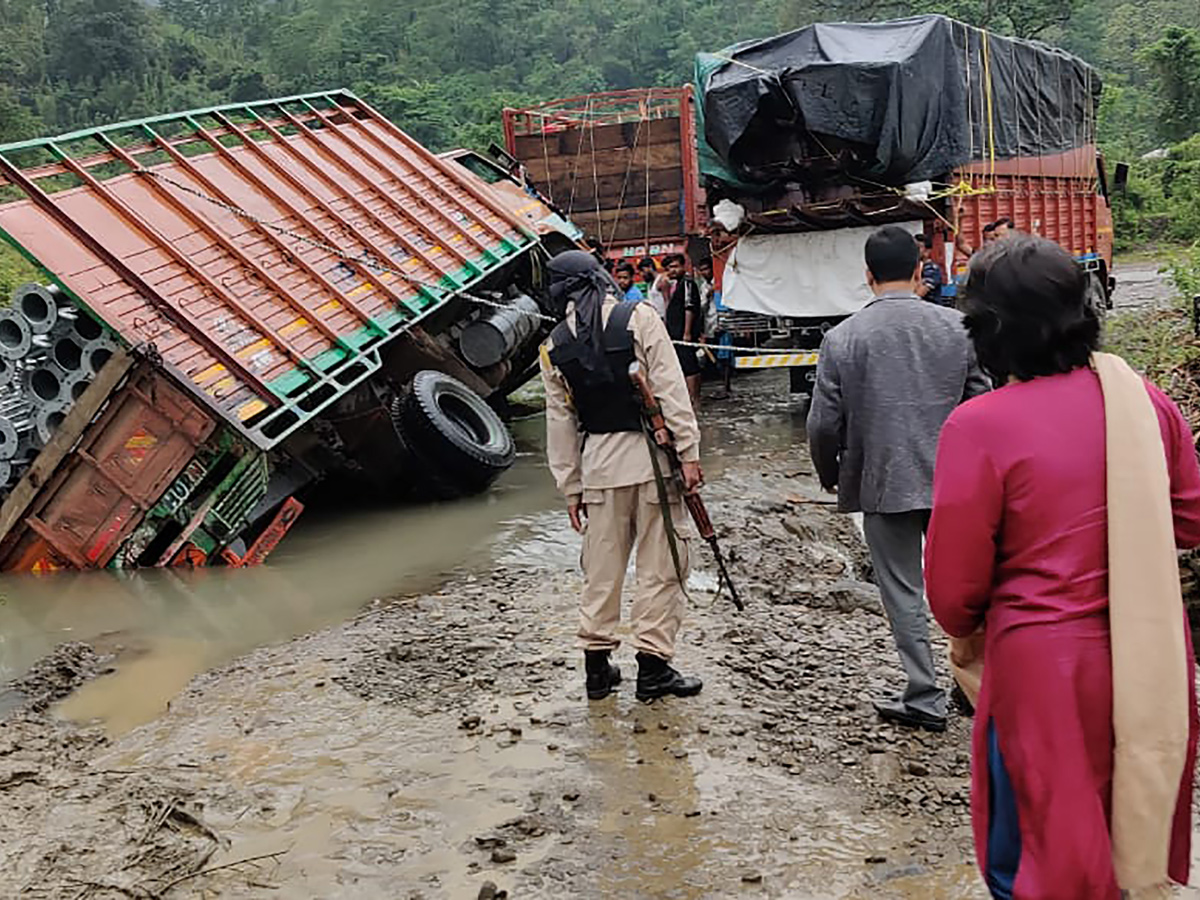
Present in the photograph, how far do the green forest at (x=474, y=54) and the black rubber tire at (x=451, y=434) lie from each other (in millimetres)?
15064

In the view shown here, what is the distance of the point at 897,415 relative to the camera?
3674 millimetres

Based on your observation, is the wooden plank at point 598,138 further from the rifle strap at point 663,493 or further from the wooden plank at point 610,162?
the rifle strap at point 663,493

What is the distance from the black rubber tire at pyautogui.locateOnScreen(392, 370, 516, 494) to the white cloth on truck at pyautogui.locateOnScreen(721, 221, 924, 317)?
2853 millimetres

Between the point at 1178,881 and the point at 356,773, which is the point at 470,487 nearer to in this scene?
the point at 356,773

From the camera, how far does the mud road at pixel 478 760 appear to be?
3.14m

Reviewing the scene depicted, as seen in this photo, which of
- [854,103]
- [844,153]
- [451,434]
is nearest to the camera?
[451,434]

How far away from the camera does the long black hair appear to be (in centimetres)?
196

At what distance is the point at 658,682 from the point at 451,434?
12.6ft

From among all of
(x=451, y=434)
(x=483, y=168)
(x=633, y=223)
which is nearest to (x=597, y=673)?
(x=451, y=434)

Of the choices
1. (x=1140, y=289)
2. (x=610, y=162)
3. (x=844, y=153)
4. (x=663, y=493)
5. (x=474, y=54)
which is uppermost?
(x=474, y=54)

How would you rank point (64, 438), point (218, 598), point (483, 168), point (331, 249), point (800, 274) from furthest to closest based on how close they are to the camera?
point (483, 168)
point (800, 274)
point (331, 249)
point (64, 438)
point (218, 598)

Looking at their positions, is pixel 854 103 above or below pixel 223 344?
above

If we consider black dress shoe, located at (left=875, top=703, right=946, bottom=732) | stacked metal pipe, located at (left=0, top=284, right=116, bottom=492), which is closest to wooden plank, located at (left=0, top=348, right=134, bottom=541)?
stacked metal pipe, located at (left=0, top=284, right=116, bottom=492)

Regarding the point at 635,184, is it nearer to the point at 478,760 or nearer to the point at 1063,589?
the point at 478,760
